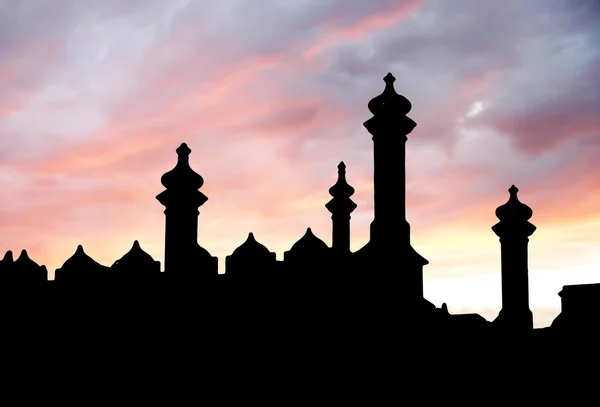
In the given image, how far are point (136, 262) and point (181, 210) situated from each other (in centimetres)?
126

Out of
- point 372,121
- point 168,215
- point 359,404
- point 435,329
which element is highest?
point 372,121

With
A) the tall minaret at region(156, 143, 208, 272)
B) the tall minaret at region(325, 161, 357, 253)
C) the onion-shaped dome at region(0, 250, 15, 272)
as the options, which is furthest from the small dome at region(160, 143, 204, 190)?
the tall minaret at region(325, 161, 357, 253)

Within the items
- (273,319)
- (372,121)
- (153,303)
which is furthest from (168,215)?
(372,121)

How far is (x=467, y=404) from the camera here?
17203mm

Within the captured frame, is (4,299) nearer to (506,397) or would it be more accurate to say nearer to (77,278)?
(77,278)

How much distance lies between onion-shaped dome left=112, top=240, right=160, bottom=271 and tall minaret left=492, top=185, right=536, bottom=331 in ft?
23.0

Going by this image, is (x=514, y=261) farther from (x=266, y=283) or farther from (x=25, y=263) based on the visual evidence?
(x=25, y=263)

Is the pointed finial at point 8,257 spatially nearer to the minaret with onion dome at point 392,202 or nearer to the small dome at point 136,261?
the small dome at point 136,261

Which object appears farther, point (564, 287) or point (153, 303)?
point (564, 287)

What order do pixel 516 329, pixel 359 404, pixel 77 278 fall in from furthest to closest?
pixel 516 329 → pixel 77 278 → pixel 359 404

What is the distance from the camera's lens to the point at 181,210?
1766 centimetres

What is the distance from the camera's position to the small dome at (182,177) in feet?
58.4

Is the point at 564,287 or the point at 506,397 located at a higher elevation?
the point at 564,287

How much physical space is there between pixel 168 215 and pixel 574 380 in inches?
311
